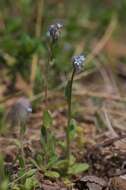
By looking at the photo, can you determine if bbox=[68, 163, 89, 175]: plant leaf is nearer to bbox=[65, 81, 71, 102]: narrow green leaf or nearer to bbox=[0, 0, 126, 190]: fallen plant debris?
bbox=[0, 0, 126, 190]: fallen plant debris

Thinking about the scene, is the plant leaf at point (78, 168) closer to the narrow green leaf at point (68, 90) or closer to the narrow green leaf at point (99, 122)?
the narrow green leaf at point (68, 90)

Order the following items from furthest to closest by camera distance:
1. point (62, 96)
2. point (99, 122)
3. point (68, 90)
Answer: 1. point (62, 96)
2. point (99, 122)
3. point (68, 90)

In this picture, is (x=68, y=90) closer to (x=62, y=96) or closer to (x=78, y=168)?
(x=78, y=168)

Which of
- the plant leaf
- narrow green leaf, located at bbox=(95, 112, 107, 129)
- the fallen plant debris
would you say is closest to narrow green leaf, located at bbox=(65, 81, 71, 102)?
the fallen plant debris

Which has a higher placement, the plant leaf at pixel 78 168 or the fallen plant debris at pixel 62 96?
the fallen plant debris at pixel 62 96

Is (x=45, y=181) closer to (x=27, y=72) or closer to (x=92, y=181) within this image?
(x=92, y=181)

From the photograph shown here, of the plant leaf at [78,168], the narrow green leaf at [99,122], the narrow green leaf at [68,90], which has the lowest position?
the plant leaf at [78,168]

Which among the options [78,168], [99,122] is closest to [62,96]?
[99,122]

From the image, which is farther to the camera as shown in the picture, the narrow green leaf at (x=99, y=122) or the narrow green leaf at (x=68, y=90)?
the narrow green leaf at (x=99, y=122)

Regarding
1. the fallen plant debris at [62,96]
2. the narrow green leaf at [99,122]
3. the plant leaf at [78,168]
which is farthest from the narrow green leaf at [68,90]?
the narrow green leaf at [99,122]
